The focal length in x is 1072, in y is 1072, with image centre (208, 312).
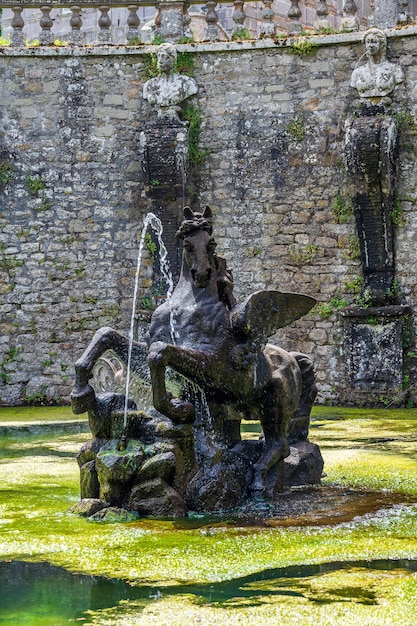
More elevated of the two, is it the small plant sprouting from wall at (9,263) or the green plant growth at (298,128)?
the green plant growth at (298,128)

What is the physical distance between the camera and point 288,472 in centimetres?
601

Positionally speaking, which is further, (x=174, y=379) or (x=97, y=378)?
(x=97, y=378)

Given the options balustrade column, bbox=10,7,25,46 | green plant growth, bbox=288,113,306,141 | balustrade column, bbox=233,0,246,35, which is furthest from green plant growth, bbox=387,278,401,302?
balustrade column, bbox=10,7,25,46

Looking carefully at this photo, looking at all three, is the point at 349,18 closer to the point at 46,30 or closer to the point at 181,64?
the point at 181,64

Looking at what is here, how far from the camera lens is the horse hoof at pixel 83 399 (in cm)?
538

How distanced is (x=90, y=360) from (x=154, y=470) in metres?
0.71

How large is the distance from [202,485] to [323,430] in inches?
158

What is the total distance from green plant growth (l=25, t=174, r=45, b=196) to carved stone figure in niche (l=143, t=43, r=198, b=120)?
1.64 metres

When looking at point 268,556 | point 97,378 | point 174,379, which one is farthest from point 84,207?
point 268,556

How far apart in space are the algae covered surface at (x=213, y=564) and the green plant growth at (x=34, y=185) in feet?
24.1

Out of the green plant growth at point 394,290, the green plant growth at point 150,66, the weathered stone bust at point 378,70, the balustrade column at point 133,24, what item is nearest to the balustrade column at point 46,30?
the balustrade column at point 133,24

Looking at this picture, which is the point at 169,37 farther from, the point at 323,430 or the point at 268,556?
the point at 268,556

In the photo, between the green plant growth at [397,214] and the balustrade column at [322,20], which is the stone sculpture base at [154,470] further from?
the balustrade column at [322,20]

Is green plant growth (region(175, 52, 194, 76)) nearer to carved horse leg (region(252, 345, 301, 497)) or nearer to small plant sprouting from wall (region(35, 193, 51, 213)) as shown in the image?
small plant sprouting from wall (region(35, 193, 51, 213))
